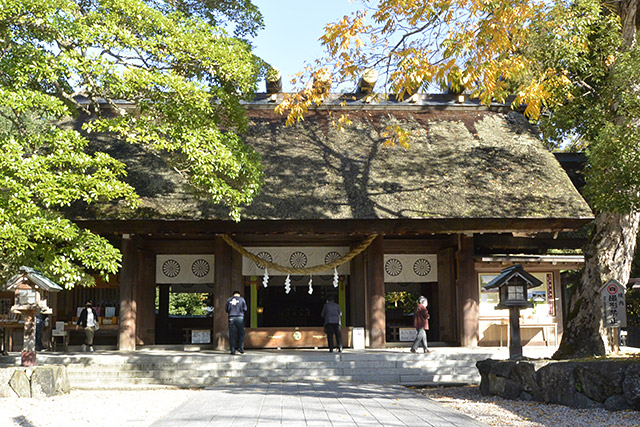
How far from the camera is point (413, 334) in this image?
1652 cm

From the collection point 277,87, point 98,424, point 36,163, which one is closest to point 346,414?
point 98,424

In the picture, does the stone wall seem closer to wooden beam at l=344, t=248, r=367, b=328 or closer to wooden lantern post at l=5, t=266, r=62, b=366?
wooden beam at l=344, t=248, r=367, b=328

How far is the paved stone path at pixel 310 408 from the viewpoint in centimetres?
655

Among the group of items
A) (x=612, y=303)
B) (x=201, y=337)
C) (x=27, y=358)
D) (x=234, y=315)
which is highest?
(x=612, y=303)

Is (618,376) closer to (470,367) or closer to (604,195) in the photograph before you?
(604,195)

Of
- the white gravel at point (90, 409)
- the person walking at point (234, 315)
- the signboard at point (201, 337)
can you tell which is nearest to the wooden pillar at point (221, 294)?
the person walking at point (234, 315)

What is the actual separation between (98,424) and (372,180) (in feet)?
29.1

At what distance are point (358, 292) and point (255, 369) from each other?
14.0ft

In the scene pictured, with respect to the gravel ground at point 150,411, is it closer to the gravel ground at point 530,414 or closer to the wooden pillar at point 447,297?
the gravel ground at point 530,414

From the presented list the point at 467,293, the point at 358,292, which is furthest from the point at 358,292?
the point at 467,293

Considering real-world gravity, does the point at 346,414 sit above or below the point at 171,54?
below

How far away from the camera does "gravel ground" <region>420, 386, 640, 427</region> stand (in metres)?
6.73

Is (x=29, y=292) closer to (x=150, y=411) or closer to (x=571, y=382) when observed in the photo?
(x=150, y=411)

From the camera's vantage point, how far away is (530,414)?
24.5ft
